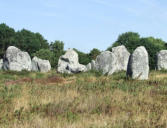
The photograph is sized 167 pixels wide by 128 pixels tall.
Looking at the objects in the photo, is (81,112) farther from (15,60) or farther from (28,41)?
(28,41)

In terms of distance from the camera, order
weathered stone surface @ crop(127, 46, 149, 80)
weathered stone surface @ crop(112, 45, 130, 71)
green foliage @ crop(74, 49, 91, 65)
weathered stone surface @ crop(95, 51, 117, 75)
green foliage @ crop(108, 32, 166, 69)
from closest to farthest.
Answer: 1. weathered stone surface @ crop(127, 46, 149, 80)
2. weathered stone surface @ crop(95, 51, 117, 75)
3. weathered stone surface @ crop(112, 45, 130, 71)
4. green foliage @ crop(108, 32, 166, 69)
5. green foliage @ crop(74, 49, 91, 65)

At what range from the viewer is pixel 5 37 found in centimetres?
8356

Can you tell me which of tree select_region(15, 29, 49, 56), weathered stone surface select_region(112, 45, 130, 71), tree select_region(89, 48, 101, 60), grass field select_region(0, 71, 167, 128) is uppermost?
tree select_region(15, 29, 49, 56)

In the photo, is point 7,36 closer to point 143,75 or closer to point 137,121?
point 143,75

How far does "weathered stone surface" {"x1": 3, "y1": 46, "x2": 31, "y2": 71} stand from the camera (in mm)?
40875

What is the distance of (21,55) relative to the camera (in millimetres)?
42344

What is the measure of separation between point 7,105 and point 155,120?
5.19m

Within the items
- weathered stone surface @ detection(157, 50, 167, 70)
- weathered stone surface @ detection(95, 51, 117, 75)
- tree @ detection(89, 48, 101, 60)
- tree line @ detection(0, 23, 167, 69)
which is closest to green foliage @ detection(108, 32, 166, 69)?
tree line @ detection(0, 23, 167, 69)

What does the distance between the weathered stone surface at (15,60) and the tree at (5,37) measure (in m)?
40.8

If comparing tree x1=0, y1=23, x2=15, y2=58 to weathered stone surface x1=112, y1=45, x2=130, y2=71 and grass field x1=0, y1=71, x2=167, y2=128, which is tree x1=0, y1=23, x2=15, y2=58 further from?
grass field x1=0, y1=71, x2=167, y2=128

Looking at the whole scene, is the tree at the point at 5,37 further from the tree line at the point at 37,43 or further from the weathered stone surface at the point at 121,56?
the weathered stone surface at the point at 121,56

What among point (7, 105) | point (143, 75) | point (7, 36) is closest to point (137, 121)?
point (7, 105)

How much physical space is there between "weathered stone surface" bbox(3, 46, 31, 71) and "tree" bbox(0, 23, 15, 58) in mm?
40831

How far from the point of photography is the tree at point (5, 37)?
82438 mm
